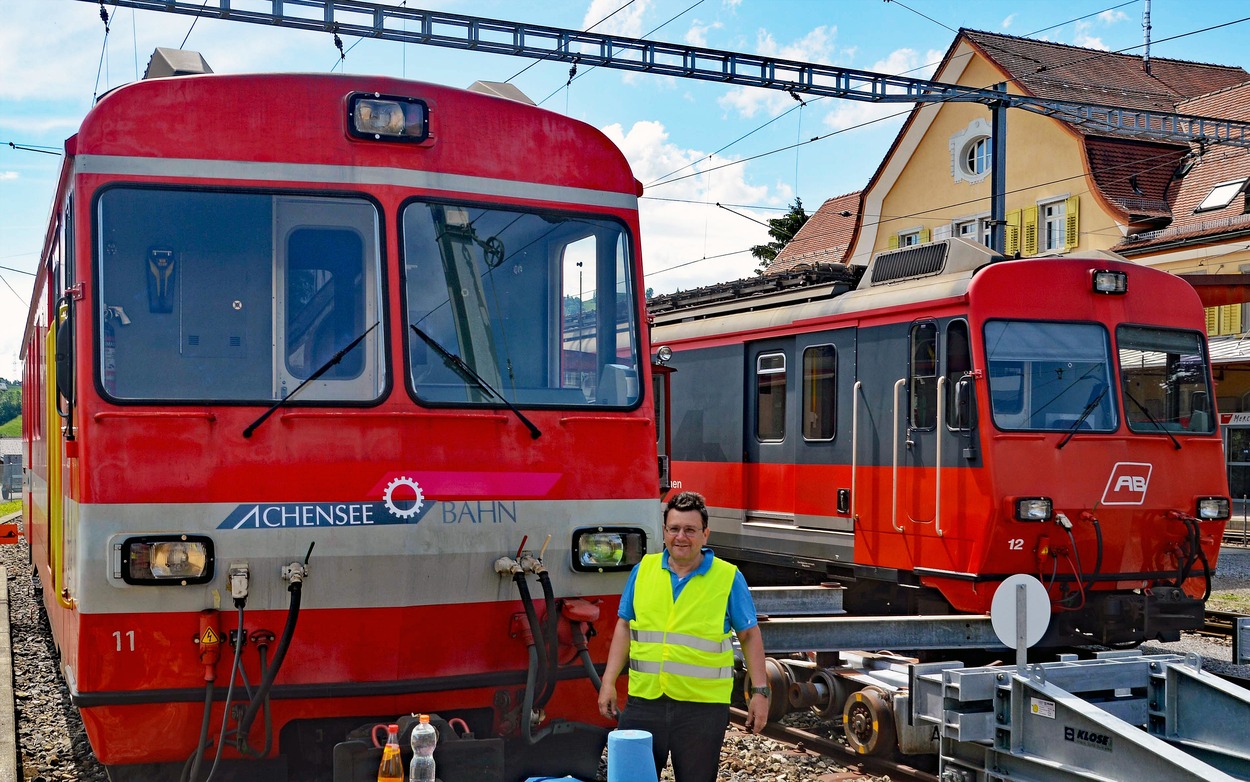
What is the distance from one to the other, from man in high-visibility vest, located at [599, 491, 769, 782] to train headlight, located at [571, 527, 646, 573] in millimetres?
745

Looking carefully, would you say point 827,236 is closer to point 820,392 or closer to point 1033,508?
point 820,392

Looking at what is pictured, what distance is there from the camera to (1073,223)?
1264 inches

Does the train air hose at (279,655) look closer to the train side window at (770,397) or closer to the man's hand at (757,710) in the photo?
the man's hand at (757,710)

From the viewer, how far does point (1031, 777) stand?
6.58m

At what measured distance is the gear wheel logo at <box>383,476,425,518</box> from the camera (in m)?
5.71

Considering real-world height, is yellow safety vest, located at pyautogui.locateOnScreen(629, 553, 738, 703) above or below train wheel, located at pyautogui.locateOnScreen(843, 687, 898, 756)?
above

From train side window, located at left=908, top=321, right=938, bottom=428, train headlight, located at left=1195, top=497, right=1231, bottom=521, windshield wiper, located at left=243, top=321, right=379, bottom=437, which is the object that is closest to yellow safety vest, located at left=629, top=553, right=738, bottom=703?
windshield wiper, located at left=243, top=321, right=379, bottom=437

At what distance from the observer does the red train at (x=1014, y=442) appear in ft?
32.6

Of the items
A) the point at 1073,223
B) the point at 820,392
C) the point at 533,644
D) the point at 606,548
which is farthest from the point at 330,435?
the point at 1073,223

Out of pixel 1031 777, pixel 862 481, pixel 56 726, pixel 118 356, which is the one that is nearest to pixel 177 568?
pixel 118 356

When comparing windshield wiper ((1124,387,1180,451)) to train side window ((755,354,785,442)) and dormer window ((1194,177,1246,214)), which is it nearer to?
train side window ((755,354,785,442))

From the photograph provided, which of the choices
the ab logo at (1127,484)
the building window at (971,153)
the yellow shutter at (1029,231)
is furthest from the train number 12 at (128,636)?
the building window at (971,153)

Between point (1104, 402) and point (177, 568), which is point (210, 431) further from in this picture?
point (1104, 402)

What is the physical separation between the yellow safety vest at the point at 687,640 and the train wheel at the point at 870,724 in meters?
3.16
